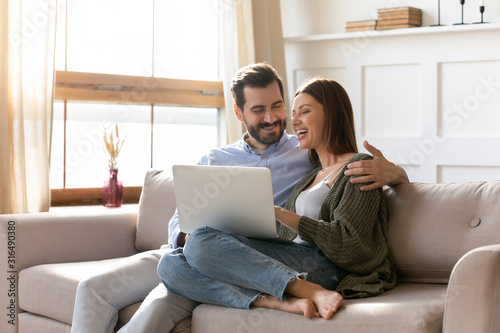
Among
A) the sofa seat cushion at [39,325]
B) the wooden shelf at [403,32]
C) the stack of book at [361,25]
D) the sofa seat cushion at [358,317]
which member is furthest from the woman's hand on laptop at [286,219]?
the stack of book at [361,25]

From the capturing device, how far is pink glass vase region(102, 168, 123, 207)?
11.4 feet

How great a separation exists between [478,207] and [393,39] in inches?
83.7

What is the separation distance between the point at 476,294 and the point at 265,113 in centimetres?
119

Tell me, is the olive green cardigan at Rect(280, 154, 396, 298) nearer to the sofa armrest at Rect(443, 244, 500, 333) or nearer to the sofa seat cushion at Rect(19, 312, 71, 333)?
the sofa armrest at Rect(443, 244, 500, 333)

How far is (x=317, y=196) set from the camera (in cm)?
225

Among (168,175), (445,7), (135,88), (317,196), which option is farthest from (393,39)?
(317,196)

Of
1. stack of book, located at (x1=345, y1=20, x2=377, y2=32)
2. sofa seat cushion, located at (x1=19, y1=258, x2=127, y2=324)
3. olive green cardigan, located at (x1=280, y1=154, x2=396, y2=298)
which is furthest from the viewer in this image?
stack of book, located at (x1=345, y1=20, x2=377, y2=32)

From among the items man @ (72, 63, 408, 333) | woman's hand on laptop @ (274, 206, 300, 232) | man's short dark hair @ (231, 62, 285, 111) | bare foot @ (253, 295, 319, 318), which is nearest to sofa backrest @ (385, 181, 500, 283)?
man @ (72, 63, 408, 333)

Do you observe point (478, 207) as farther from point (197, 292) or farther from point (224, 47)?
point (224, 47)

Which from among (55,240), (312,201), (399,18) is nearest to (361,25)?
(399,18)

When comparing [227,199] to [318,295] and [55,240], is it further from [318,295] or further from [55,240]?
[55,240]

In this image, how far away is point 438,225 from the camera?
2.16m

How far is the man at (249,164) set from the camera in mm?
2066

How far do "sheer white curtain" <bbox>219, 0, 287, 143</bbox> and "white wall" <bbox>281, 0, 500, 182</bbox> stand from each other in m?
0.30
